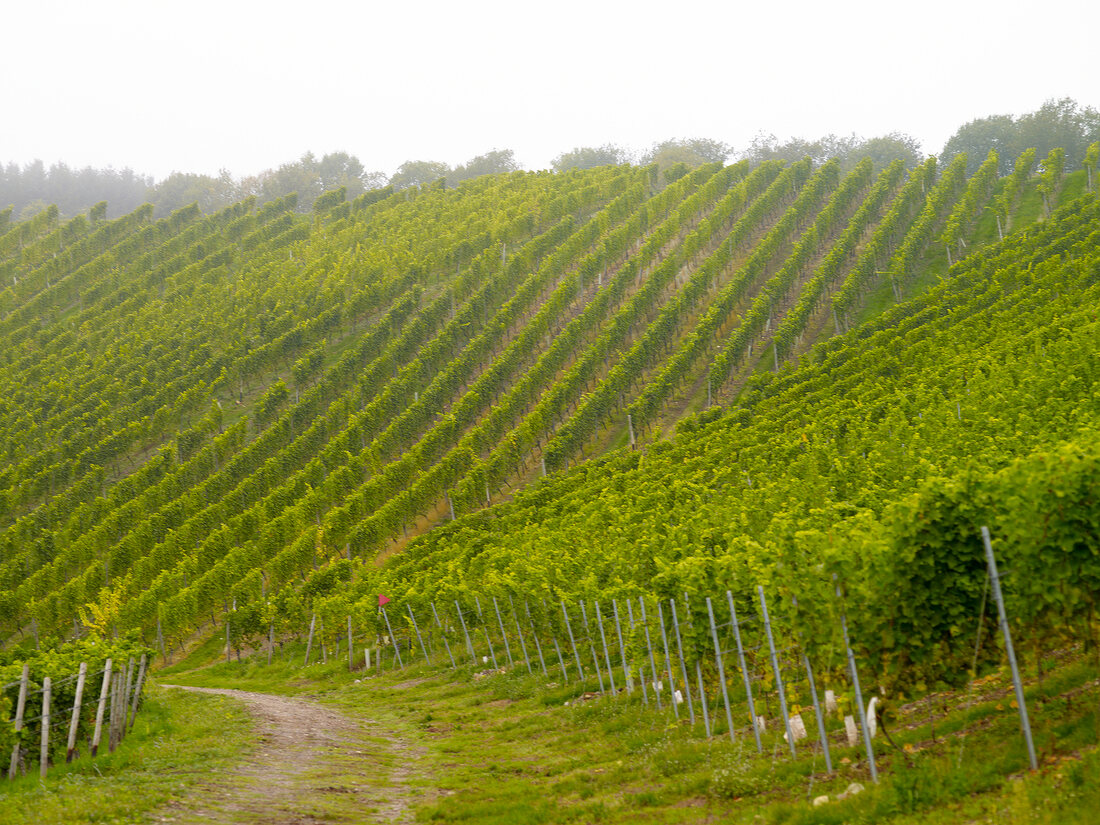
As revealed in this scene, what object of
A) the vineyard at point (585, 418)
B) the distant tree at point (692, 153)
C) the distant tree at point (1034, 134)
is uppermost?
the distant tree at point (692, 153)

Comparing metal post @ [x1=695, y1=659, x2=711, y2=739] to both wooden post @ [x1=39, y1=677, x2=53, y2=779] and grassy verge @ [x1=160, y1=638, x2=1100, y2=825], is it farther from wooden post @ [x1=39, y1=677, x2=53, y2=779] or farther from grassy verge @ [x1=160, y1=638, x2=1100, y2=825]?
wooden post @ [x1=39, y1=677, x2=53, y2=779]

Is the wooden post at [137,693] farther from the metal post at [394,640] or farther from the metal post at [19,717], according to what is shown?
the metal post at [394,640]

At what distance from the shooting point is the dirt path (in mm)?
13125

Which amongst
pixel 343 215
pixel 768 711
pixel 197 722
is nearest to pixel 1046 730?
pixel 768 711

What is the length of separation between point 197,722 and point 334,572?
3594 cm

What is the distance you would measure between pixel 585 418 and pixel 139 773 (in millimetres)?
60456

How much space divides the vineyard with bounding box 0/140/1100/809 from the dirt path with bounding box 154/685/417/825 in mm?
5534

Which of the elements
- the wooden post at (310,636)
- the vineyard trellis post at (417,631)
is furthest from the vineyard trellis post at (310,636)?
the vineyard trellis post at (417,631)

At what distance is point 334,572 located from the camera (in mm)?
57250

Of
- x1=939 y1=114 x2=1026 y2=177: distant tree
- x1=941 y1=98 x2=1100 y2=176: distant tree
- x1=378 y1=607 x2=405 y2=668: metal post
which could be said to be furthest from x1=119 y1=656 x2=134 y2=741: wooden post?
x1=939 y1=114 x2=1026 y2=177: distant tree

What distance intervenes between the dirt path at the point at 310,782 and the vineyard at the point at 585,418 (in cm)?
553

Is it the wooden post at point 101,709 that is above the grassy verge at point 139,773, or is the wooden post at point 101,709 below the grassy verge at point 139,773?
above

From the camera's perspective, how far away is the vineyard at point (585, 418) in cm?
1299

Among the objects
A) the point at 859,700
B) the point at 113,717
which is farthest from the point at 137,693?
the point at 859,700
